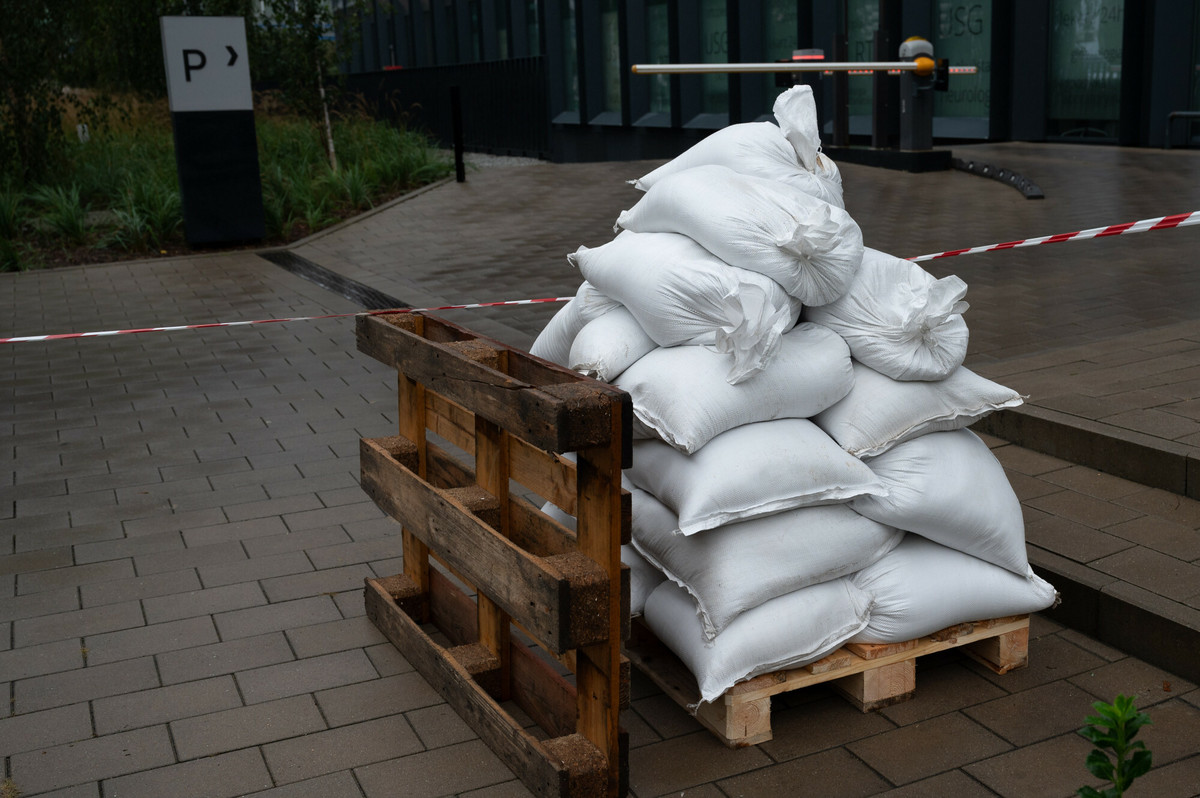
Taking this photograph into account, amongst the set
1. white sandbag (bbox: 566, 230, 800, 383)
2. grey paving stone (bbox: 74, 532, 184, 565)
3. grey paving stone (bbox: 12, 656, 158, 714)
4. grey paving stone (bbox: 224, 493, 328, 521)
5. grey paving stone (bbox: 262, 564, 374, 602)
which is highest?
white sandbag (bbox: 566, 230, 800, 383)

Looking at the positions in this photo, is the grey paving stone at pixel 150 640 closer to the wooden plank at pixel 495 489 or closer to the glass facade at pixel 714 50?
the wooden plank at pixel 495 489

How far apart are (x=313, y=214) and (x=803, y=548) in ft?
39.1

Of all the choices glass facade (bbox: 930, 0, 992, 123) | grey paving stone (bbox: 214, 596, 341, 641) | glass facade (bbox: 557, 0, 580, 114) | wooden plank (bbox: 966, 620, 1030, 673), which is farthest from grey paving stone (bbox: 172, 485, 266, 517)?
glass facade (bbox: 557, 0, 580, 114)

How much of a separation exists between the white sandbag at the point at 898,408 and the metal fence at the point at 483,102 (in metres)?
18.5

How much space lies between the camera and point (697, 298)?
3273mm

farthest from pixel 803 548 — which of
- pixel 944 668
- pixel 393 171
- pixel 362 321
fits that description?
pixel 393 171

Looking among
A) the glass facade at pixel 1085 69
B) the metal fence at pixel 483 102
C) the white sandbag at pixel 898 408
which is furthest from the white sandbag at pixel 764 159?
the metal fence at pixel 483 102

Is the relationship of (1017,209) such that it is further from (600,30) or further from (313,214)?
(600,30)

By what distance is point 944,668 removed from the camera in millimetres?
3553

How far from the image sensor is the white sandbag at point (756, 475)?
305cm

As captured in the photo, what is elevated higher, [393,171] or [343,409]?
[393,171]

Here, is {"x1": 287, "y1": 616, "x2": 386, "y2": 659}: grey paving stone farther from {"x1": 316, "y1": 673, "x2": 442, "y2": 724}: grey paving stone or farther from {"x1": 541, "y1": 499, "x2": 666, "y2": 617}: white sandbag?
{"x1": 541, "y1": 499, "x2": 666, "y2": 617}: white sandbag

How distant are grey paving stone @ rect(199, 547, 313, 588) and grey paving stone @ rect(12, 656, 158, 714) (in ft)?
2.09

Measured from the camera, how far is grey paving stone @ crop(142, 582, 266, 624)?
13.4 ft
